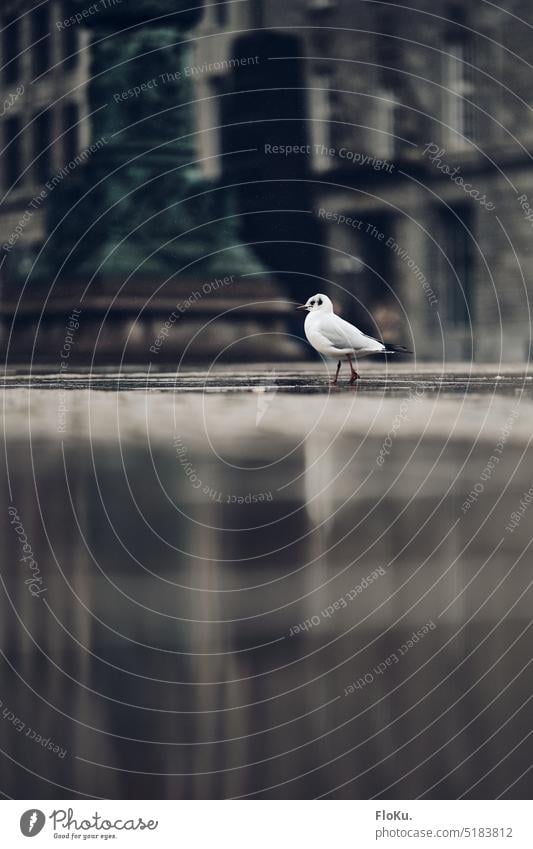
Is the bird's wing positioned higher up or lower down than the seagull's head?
lower down

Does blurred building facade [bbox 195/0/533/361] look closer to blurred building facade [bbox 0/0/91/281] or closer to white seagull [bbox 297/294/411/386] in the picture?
blurred building facade [bbox 0/0/91/281]

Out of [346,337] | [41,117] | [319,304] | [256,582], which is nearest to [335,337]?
[346,337]

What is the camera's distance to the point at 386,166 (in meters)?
12.3

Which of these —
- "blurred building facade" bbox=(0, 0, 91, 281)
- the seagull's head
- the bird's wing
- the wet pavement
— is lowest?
the wet pavement

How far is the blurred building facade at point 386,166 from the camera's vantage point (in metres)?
9.92

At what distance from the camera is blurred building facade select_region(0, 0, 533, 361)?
32.6 feet

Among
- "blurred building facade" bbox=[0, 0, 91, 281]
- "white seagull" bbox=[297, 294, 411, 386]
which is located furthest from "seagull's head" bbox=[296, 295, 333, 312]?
"blurred building facade" bbox=[0, 0, 91, 281]

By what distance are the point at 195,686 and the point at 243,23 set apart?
23.3ft

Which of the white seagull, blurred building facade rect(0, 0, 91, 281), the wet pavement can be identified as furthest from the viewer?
blurred building facade rect(0, 0, 91, 281)

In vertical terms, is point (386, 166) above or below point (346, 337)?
above

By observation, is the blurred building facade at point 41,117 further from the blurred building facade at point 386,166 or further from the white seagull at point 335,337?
the white seagull at point 335,337

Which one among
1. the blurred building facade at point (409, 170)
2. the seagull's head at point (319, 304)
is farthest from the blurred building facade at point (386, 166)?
the seagull's head at point (319, 304)

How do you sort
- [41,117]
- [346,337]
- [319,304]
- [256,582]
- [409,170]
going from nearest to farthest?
1. [256,582]
2. [346,337]
3. [319,304]
4. [41,117]
5. [409,170]

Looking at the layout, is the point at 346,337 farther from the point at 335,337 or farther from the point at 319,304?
the point at 319,304
